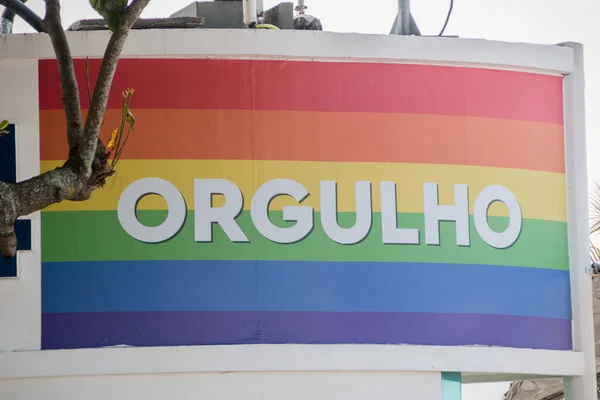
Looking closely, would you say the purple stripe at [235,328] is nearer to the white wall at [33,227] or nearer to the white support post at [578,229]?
the white wall at [33,227]

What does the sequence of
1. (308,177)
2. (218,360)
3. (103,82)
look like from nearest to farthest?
1. (103,82)
2. (218,360)
3. (308,177)

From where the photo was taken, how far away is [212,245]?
1150 centimetres

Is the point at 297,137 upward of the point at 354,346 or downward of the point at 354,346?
upward

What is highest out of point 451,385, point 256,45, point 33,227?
point 256,45

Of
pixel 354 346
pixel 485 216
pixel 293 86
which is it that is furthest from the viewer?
pixel 485 216

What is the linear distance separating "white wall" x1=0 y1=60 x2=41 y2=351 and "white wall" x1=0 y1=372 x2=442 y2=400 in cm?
40

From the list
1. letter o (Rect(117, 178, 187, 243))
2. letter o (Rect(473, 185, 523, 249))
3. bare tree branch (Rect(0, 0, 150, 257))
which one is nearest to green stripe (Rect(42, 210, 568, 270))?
letter o (Rect(117, 178, 187, 243))

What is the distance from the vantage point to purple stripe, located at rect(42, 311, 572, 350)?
11336 mm

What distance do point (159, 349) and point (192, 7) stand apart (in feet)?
12.0

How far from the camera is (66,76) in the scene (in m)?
9.63

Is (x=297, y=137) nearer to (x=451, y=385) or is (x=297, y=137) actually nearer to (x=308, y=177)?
(x=308, y=177)

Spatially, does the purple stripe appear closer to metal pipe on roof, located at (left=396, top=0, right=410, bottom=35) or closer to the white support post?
the white support post

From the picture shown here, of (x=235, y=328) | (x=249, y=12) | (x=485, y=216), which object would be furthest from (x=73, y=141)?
(x=485, y=216)

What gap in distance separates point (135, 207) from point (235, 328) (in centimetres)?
135
